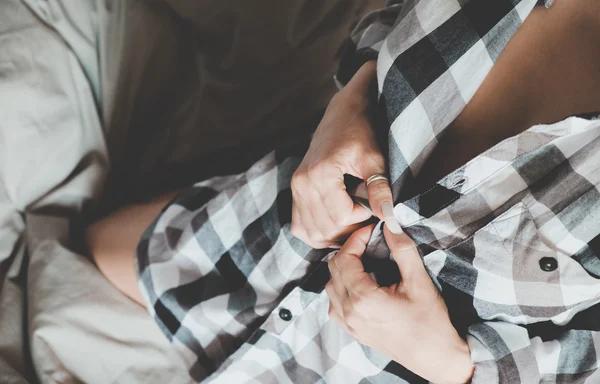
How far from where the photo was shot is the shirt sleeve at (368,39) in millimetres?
793

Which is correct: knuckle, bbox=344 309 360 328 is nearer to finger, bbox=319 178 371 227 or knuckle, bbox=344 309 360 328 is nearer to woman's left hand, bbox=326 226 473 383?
woman's left hand, bbox=326 226 473 383


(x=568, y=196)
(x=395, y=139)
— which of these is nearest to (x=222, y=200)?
(x=395, y=139)

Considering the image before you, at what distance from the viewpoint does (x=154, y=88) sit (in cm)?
100

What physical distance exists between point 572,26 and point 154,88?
27.0 inches

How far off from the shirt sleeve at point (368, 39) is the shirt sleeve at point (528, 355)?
407mm

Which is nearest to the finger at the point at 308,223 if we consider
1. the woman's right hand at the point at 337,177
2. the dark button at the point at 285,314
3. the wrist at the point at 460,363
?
the woman's right hand at the point at 337,177

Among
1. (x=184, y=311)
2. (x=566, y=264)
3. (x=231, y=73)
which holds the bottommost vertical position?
(x=184, y=311)

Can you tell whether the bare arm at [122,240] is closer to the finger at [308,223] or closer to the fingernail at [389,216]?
the finger at [308,223]

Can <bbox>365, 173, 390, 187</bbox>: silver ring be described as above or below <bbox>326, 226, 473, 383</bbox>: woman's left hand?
above

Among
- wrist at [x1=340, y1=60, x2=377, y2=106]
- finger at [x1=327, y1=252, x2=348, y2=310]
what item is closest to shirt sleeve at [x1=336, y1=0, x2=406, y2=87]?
wrist at [x1=340, y1=60, x2=377, y2=106]

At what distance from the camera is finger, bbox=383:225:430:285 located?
608 mm

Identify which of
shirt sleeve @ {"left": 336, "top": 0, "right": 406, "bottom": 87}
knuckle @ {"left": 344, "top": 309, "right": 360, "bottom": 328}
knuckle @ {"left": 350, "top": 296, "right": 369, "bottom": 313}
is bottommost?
knuckle @ {"left": 344, "top": 309, "right": 360, "bottom": 328}

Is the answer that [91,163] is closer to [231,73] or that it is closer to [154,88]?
[154,88]

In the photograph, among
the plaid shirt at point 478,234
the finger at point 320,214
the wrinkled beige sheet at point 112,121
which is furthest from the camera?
the wrinkled beige sheet at point 112,121
